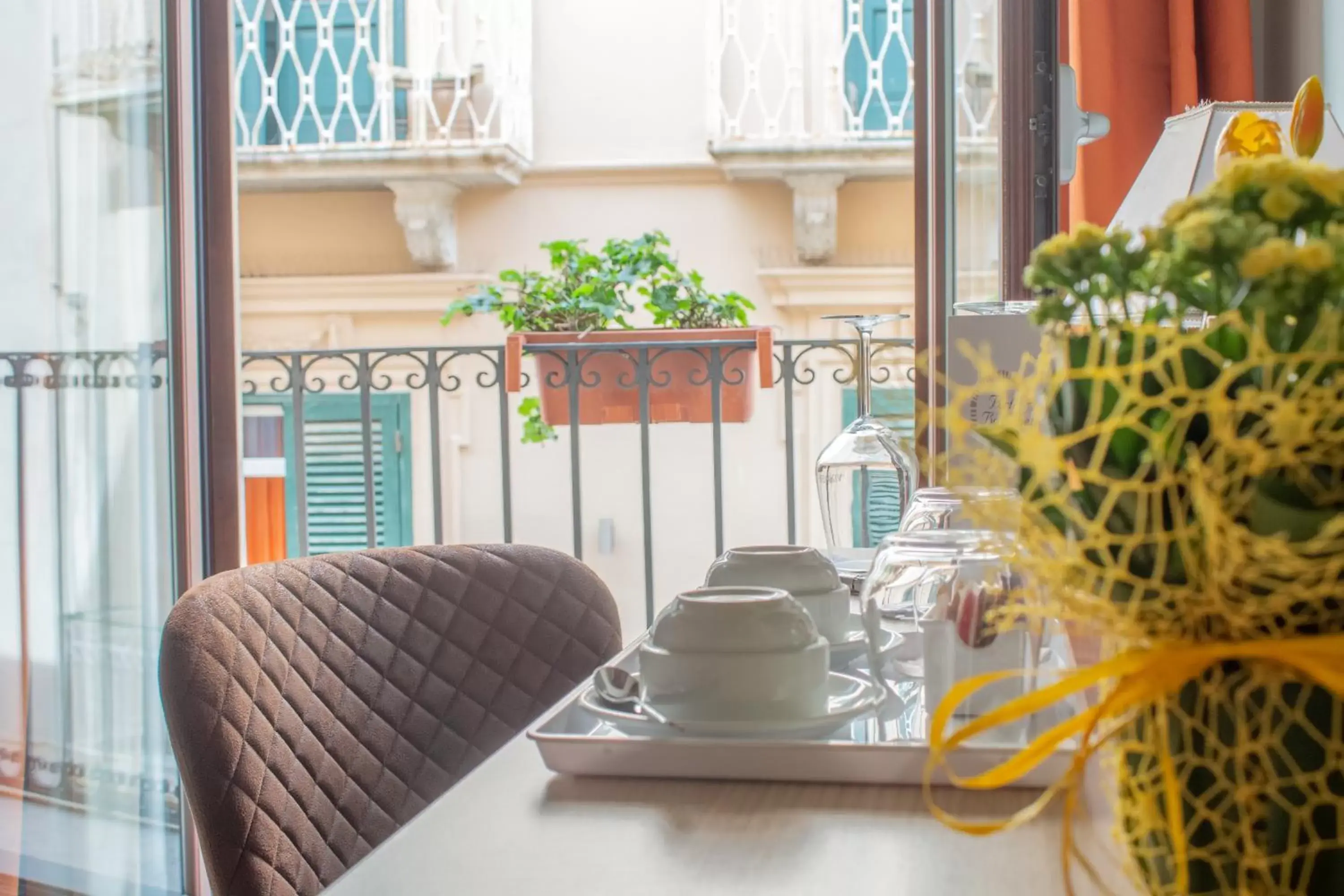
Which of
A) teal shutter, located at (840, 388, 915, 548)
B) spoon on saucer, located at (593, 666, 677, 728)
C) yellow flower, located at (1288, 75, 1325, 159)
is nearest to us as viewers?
yellow flower, located at (1288, 75, 1325, 159)

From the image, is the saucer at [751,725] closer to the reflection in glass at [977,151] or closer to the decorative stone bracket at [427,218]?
the reflection in glass at [977,151]

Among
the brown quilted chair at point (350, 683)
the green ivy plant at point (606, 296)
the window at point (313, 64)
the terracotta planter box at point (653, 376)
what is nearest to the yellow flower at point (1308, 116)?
the brown quilted chair at point (350, 683)

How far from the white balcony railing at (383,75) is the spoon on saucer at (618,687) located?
13.6 feet

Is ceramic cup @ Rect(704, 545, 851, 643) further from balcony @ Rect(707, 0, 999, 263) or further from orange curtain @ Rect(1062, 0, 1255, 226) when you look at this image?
balcony @ Rect(707, 0, 999, 263)

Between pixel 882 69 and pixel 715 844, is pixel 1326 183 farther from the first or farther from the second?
pixel 882 69

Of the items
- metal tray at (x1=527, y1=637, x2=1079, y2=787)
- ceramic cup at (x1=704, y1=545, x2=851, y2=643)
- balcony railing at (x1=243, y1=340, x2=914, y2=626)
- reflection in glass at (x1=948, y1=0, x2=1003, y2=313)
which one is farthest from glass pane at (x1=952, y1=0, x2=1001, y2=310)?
balcony railing at (x1=243, y1=340, x2=914, y2=626)

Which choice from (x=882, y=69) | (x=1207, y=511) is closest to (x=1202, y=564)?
(x=1207, y=511)

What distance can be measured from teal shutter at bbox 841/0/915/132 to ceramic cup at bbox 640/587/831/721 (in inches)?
171

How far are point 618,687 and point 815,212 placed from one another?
4.24 meters

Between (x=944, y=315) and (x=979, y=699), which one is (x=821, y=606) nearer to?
(x=979, y=699)

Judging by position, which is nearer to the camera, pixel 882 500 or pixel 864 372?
pixel 864 372

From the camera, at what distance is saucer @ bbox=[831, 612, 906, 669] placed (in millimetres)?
792


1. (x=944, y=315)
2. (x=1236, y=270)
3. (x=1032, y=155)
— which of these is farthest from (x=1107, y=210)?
(x=1236, y=270)

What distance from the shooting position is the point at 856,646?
2.89 ft
